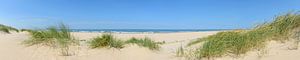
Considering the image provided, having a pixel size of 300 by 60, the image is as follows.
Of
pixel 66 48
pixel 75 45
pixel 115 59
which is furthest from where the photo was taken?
pixel 75 45

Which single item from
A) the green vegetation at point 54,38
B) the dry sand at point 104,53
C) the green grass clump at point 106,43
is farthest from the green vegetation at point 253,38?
the green vegetation at point 54,38

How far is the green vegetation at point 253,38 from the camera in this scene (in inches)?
198

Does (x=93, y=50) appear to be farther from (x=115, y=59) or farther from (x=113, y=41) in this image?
(x=115, y=59)

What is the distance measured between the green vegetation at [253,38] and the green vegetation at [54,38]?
171cm

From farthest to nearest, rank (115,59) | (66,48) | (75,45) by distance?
(75,45) < (66,48) < (115,59)

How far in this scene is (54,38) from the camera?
5.88 meters

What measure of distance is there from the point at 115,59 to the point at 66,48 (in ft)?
2.59

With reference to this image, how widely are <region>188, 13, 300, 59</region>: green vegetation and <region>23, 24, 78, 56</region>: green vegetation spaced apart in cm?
171

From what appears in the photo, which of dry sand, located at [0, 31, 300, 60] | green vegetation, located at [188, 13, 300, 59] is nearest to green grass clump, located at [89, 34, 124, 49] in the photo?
dry sand, located at [0, 31, 300, 60]

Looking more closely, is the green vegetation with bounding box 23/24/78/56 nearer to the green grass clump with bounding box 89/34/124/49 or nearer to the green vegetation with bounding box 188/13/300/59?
the green grass clump with bounding box 89/34/124/49

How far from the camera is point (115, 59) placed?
5090 millimetres

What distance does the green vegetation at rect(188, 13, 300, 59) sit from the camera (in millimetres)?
5034

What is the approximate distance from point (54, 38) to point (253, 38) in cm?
260

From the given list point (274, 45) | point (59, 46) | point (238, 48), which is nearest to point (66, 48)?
point (59, 46)
